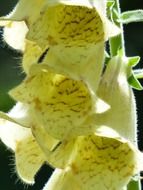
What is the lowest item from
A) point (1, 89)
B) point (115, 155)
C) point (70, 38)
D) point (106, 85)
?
point (1, 89)

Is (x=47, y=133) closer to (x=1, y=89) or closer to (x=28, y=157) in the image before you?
(x=28, y=157)

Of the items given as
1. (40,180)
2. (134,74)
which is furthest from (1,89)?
(134,74)

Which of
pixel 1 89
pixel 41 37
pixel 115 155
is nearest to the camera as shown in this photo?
pixel 41 37

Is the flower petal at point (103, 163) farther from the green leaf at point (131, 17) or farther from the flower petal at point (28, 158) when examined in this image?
the green leaf at point (131, 17)

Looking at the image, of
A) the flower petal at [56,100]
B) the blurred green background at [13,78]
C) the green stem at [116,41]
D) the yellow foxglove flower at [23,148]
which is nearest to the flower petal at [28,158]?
the yellow foxglove flower at [23,148]

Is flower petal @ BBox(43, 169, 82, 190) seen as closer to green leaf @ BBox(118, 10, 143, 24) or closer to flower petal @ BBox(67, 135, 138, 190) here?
flower petal @ BBox(67, 135, 138, 190)

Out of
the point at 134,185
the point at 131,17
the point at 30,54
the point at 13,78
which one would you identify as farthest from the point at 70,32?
the point at 13,78
